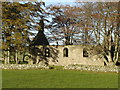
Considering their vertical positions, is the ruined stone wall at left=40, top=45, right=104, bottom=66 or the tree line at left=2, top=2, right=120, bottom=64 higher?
the tree line at left=2, top=2, right=120, bottom=64

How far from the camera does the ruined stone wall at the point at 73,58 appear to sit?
28.8m

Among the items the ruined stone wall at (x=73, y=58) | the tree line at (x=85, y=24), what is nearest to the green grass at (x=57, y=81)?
the tree line at (x=85, y=24)

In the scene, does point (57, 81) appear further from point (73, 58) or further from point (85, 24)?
point (73, 58)

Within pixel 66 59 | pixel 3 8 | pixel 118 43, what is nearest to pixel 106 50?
pixel 118 43

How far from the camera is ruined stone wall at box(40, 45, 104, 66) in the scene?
28797mm

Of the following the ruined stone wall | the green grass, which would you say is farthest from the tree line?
the green grass

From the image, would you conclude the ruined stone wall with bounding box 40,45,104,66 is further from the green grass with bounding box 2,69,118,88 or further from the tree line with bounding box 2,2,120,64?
the green grass with bounding box 2,69,118,88

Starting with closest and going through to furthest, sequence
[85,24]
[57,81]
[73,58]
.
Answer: [57,81]
[85,24]
[73,58]

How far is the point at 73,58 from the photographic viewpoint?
30.1 m

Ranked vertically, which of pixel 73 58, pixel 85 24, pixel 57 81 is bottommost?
pixel 57 81

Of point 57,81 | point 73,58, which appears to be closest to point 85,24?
point 73,58

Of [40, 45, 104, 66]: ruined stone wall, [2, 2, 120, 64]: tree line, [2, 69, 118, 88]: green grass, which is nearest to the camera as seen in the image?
[2, 69, 118, 88]: green grass

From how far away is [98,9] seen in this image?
79.2ft

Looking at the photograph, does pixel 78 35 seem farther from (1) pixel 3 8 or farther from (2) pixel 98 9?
(1) pixel 3 8
